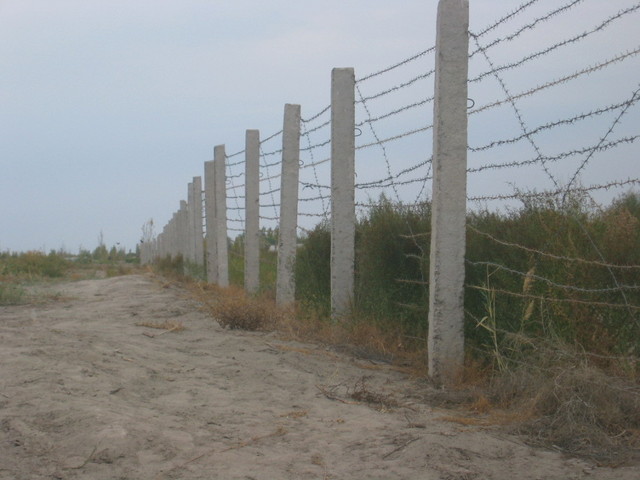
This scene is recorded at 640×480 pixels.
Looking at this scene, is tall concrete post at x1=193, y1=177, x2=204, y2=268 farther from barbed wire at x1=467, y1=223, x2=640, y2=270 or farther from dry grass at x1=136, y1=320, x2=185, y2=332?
barbed wire at x1=467, y1=223, x2=640, y2=270

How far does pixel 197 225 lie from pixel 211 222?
2.37 meters

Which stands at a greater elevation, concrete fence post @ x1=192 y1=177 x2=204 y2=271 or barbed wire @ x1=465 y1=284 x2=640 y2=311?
concrete fence post @ x1=192 y1=177 x2=204 y2=271

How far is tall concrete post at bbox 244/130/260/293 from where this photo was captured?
12.2 meters

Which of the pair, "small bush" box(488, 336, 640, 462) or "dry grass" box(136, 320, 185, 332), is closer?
"small bush" box(488, 336, 640, 462)

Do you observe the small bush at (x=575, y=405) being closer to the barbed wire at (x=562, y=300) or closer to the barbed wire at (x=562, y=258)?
the barbed wire at (x=562, y=300)

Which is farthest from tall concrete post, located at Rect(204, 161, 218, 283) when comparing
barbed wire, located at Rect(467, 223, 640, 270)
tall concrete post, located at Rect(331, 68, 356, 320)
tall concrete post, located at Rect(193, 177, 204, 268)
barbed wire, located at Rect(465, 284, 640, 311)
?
barbed wire, located at Rect(465, 284, 640, 311)

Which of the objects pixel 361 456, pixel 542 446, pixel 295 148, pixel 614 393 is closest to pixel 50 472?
pixel 361 456

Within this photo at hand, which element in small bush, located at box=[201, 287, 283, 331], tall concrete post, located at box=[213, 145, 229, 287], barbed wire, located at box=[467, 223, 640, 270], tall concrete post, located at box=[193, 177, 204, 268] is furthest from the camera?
tall concrete post, located at box=[193, 177, 204, 268]

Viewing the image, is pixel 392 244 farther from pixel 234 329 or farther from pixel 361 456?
pixel 361 456

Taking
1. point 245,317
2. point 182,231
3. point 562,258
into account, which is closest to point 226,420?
point 562,258

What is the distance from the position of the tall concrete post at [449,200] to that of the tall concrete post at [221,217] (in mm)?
9168

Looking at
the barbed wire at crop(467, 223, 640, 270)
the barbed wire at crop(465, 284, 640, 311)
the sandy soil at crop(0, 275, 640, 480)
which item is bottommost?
the sandy soil at crop(0, 275, 640, 480)

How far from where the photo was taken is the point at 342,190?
26.3 feet

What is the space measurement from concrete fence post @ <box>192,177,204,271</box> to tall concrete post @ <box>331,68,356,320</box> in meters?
9.93
